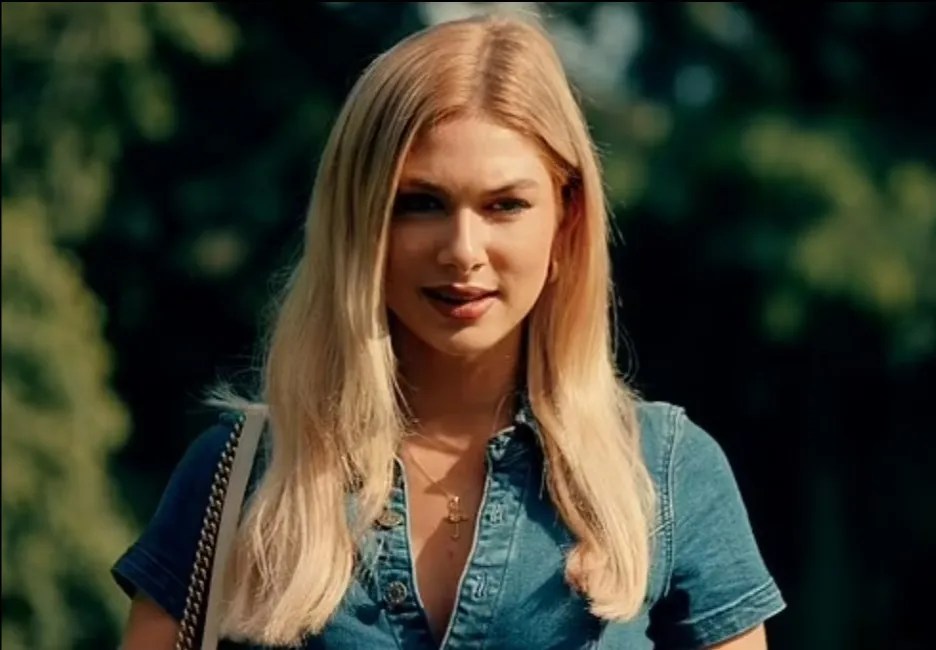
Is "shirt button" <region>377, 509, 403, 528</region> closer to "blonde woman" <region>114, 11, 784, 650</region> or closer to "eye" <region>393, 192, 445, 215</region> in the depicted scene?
"blonde woman" <region>114, 11, 784, 650</region>

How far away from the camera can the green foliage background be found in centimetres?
628

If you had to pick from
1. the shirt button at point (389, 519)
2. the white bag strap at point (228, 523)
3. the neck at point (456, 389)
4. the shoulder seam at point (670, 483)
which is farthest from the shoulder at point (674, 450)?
the white bag strap at point (228, 523)

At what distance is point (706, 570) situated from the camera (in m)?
2.35

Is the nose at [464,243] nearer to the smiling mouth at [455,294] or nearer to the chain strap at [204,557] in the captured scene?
the smiling mouth at [455,294]

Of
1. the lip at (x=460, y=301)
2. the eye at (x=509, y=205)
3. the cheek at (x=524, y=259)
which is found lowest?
the lip at (x=460, y=301)

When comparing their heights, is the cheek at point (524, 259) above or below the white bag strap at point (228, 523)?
above

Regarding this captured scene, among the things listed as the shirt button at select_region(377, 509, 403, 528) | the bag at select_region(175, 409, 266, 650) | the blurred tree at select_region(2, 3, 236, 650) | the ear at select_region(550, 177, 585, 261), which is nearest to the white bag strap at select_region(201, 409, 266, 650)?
the bag at select_region(175, 409, 266, 650)

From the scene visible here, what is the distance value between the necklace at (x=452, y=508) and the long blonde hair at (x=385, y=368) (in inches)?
1.5

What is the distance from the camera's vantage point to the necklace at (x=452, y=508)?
7.70ft

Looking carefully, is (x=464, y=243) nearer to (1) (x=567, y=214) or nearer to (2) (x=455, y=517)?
(1) (x=567, y=214)

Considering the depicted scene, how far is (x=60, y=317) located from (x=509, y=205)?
129 inches

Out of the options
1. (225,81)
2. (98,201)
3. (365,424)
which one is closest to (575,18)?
(225,81)

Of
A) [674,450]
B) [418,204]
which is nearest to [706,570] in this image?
[674,450]

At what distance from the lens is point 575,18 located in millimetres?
6793
